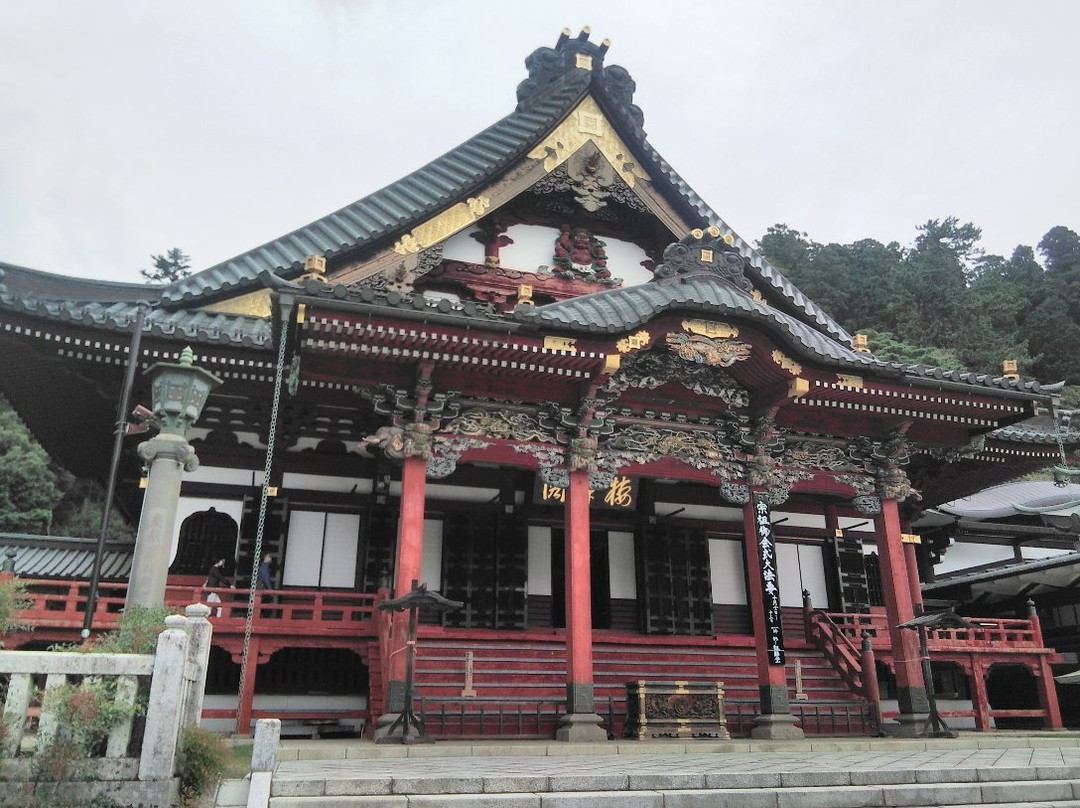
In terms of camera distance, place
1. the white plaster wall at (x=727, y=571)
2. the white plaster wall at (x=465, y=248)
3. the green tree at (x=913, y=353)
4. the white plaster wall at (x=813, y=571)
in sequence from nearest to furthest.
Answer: the white plaster wall at (x=465, y=248) → the white plaster wall at (x=727, y=571) → the white plaster wall at (x=813, y=571) → the green tree at (x=913, y=353)

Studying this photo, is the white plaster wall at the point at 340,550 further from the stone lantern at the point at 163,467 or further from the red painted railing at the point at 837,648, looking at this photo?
the red painted railing at the point at 837,648

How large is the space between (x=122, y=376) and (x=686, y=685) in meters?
8.97

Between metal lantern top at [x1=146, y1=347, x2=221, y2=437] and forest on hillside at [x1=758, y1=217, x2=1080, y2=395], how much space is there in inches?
1522

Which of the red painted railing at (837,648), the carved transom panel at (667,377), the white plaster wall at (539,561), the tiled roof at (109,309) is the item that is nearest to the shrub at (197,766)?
the tiled roof at (109,309)

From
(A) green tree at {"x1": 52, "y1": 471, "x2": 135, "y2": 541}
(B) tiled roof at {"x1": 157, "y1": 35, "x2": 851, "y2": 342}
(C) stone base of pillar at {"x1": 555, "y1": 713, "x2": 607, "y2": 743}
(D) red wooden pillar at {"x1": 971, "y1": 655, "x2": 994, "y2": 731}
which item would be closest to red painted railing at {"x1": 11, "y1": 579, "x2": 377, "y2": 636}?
(C) stone base of pillar at {"x1": 555, "y1": 713, "x2": 607, "y2": 743}

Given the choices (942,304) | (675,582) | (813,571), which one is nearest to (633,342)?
(675,582)

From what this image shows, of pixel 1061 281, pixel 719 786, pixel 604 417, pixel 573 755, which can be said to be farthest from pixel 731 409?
pixel 1061 281

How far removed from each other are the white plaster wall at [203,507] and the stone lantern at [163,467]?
14.5 ft

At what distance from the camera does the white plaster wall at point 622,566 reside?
15523 mm

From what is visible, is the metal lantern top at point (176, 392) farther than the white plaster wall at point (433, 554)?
No

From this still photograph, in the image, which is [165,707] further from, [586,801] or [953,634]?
[953,634]

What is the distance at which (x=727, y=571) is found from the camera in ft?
53.5

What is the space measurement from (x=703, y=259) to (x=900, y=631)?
6.72m

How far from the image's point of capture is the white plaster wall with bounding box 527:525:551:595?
587 inches
